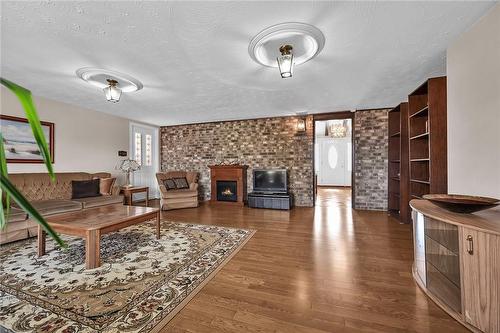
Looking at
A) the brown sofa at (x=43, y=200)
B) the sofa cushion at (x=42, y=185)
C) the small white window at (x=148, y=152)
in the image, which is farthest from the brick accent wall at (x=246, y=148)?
the sofa cushion at (x=42, y=185)

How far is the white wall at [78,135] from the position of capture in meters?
3.69

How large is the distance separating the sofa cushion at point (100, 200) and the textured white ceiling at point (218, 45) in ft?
6.13

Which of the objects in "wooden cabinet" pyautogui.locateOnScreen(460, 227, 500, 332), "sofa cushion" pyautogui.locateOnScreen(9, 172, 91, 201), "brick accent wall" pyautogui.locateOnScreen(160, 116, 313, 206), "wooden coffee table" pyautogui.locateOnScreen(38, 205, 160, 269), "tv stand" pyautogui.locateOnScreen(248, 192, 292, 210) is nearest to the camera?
"wooden cabinet" pyautogui.locateOnScreen(460, 227, 500, 332)

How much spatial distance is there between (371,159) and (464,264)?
3.79m

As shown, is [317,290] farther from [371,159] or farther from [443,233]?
[371,159]

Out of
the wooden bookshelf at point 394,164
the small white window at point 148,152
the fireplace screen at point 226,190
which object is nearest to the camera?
the wooden bookshelf at point 394,164

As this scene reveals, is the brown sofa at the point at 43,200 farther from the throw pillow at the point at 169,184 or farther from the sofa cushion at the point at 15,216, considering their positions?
the throw pillow at the point at 169,184

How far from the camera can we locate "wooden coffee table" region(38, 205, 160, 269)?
2150mm

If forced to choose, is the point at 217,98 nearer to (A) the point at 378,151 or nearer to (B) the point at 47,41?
(B) the point at 47,41

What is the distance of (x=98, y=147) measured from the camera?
4.83m

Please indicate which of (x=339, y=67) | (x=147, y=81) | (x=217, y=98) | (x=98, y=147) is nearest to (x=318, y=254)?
(x=339, y=67)

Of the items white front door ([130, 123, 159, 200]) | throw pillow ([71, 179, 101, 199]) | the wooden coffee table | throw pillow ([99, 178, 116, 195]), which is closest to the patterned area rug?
the wooden coffee table

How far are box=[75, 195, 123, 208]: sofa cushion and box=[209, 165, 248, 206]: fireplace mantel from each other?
7.37 ft

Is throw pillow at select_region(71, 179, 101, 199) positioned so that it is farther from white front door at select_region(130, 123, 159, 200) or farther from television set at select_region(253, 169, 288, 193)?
television set at select_region(253, 169, 288, 193)
